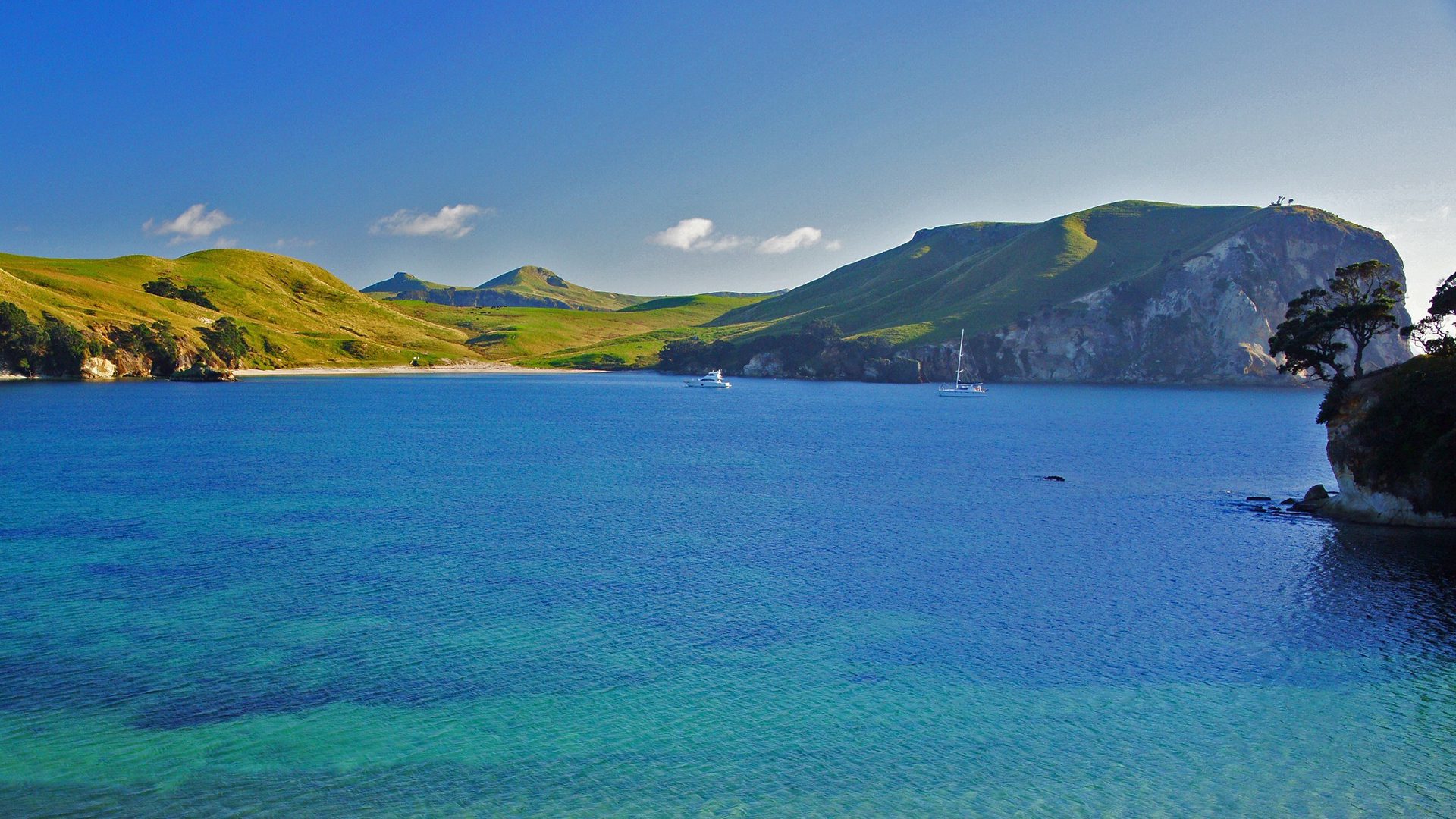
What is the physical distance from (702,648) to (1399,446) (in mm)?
46818

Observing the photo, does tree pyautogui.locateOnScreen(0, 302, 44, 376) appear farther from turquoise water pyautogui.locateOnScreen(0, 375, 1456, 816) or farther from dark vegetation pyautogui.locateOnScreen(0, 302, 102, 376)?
turquoise water pyautogui.locateOnScreen(0, 375, 1456, 816)

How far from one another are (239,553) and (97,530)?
10692mm

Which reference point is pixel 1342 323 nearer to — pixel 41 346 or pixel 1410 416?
pixel 1410 416

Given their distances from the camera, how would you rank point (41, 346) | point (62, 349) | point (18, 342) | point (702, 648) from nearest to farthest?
1. point (702, 648)
2. point (18, 342)
3. point (41, 346)
4. point (62, 349)

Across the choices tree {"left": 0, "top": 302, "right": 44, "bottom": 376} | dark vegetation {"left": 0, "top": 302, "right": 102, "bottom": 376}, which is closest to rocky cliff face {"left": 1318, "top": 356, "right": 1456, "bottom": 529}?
tree {"left": 0, "top": 302, "right": 44, "bottom": 376}

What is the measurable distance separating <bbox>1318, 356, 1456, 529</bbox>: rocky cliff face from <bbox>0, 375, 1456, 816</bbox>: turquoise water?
14.6 ft

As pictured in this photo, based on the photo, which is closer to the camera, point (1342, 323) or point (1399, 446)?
point (1399, 446)

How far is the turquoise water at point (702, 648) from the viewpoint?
2308 cm

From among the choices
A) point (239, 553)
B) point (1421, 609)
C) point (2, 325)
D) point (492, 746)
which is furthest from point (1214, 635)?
point (2, 325)

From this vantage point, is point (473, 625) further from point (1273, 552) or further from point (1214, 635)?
point (1273, 552)

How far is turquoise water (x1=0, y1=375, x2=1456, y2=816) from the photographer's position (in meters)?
23.1

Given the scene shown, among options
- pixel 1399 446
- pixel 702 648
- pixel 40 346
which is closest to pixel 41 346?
pixel 40 346

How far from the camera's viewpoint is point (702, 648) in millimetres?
33094

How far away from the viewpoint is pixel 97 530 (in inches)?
1957
